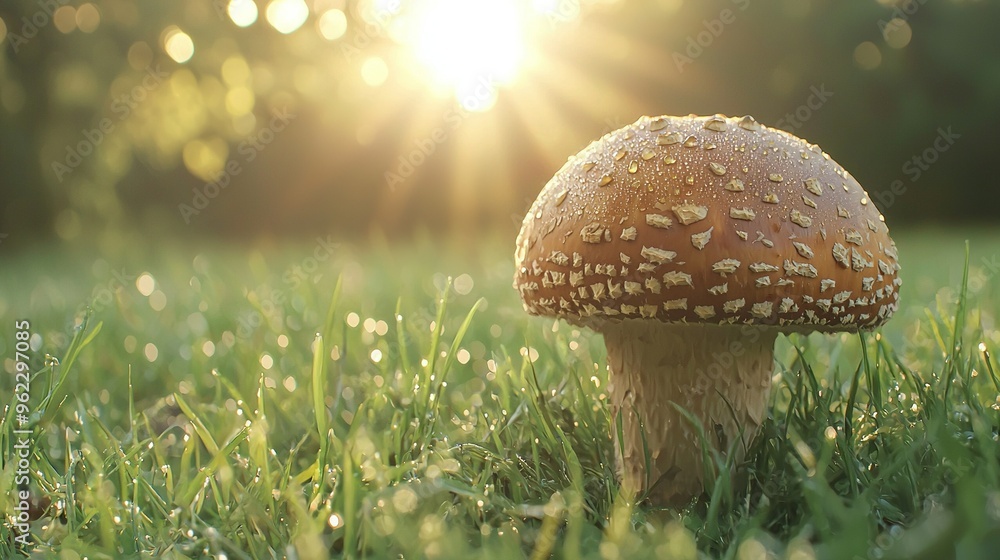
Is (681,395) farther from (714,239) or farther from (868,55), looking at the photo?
(868,55)

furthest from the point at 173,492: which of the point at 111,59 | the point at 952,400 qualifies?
the point at 111,59

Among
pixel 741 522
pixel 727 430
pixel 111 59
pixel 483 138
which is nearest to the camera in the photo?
pixel 741 522

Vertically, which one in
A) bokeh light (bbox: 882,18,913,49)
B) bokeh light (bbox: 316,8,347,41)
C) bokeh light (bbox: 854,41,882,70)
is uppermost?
bokeh light (bbox: 882,18,913,49)

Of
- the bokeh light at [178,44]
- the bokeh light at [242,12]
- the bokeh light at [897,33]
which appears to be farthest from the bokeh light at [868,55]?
the bokeh light at [178,44]

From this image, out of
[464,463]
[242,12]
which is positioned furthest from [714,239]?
[242,12]

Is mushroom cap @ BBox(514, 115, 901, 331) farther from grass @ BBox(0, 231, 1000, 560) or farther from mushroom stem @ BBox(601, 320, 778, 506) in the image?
grass @ BBox(0, 231, 1000, 560)

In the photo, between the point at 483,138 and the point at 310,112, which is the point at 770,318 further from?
the point at 310,112

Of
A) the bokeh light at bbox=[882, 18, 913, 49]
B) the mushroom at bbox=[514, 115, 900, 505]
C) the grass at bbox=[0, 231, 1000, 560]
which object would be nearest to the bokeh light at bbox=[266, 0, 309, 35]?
the bokeh light at bbox=[882, 18, 913, 49]
